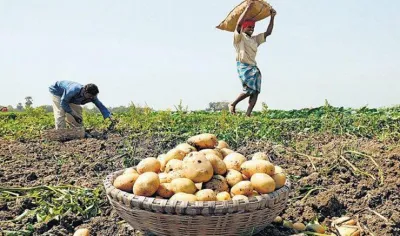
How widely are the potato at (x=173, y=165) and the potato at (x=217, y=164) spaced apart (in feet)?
0.64

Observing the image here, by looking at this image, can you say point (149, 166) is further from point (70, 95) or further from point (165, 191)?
point (70, 95)

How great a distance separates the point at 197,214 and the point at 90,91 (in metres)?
5.76

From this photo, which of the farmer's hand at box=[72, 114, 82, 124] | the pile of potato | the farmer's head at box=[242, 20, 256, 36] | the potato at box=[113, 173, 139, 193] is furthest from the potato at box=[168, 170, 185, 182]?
the farmer's head at box=[242, 20, 256, 36]

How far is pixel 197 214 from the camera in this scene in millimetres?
2262

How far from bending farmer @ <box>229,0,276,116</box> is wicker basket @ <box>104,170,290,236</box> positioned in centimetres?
625

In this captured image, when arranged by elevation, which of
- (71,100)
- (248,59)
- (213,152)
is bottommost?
(213,152)

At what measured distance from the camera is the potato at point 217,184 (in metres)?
2.56

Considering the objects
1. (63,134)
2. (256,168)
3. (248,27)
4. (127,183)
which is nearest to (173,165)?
(127,183)

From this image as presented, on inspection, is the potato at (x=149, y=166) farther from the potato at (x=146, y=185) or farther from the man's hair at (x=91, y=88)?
the man's hair at (x=91, y=88)

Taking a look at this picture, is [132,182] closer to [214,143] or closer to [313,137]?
[214,143]

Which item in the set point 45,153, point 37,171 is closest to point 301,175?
point 37,171

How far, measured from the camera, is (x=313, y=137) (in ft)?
19.3

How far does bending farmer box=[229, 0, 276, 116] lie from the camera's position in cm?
850

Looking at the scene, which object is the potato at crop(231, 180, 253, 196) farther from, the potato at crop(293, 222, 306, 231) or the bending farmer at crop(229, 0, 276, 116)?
the bending farmer at crop(229, 0, 276, 116)
